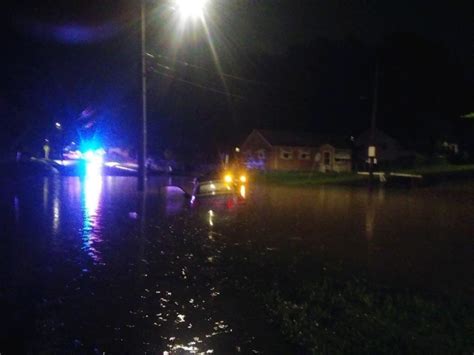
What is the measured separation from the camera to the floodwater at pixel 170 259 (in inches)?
261

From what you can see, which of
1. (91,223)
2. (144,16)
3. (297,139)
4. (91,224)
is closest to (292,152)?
(297,139)

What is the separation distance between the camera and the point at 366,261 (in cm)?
1101

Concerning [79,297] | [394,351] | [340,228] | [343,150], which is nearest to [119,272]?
[79,297]

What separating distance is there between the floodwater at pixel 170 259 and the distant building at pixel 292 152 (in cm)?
3858

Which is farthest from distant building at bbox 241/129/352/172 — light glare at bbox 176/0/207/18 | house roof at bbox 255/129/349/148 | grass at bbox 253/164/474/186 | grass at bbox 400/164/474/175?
light glare at bbox 176/0/207/18

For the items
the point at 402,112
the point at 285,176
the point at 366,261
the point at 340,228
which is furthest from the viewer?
the point at 402,112

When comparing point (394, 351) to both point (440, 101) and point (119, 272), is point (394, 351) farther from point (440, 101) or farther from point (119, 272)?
point (440, 101)

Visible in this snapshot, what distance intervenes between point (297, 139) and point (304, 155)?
1.97 metres

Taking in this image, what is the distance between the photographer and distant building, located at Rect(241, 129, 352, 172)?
204ft

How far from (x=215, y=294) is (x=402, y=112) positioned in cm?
6589

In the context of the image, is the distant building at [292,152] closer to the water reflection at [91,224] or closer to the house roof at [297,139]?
the house roof at [297,139]

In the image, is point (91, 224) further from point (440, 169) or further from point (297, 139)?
point (297, 139)

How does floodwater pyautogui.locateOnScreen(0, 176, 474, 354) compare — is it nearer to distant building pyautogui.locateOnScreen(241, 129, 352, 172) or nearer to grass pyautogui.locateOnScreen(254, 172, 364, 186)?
grass pyautogui.locateOnScreen(254, 172, 364, 186)

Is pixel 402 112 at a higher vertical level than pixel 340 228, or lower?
higher
